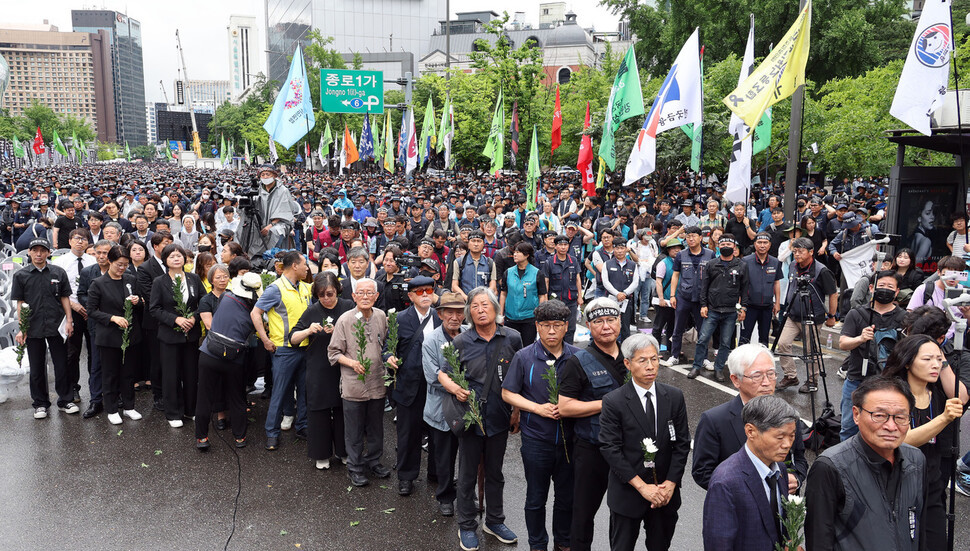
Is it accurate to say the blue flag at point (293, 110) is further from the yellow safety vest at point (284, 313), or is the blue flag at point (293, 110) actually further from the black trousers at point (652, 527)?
the black trousers at point (652, 527)

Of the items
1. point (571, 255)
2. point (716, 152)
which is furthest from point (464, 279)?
point (716, 152)

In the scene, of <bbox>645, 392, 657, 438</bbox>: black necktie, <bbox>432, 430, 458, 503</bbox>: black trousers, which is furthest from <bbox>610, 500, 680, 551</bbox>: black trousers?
<bbox>432, 430, 458, 503</bbox>: black trousers

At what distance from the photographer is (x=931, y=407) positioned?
14.8 ft

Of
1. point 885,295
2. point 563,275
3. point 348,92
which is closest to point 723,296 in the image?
point 563,275

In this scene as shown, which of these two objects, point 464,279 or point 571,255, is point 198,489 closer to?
point 464,279

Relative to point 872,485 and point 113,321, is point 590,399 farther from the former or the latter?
point 113,321

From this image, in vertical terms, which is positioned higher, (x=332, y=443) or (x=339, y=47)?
(x=339, y=47)

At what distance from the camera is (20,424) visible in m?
7.54

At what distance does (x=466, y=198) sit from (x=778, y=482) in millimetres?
18770

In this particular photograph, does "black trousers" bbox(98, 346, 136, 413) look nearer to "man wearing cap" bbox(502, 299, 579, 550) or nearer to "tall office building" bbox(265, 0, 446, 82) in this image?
"man wearing cap" bbox(502, 299, 579, 550)

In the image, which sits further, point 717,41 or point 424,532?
point 717,41

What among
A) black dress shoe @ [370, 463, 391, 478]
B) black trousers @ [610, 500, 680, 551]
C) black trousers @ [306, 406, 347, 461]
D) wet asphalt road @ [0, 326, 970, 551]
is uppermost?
black trousers @ [610, 500, 680, 551]

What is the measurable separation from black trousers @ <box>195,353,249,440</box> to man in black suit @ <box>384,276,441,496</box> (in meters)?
1.89

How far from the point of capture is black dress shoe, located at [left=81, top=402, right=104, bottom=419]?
7.73m
